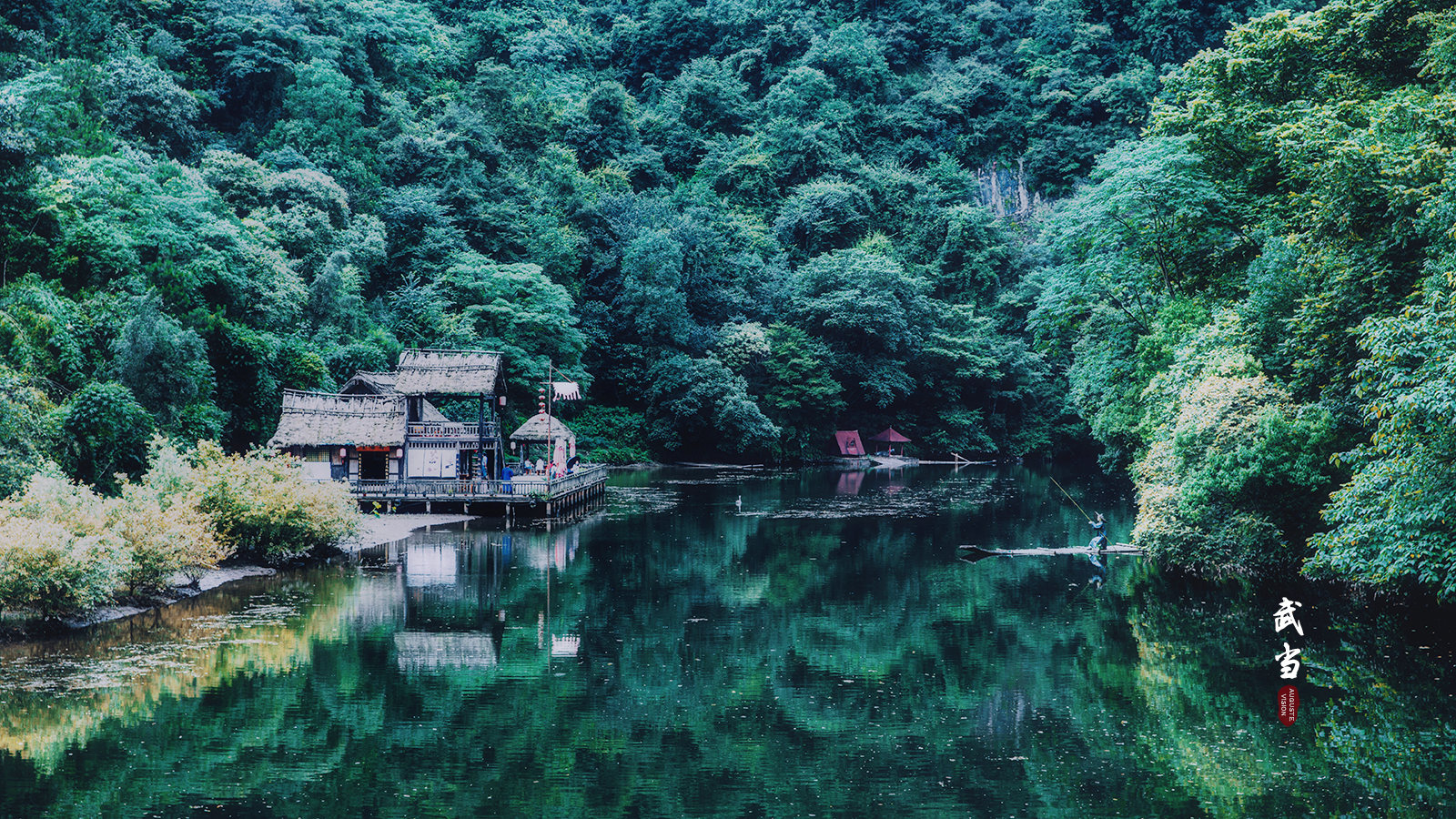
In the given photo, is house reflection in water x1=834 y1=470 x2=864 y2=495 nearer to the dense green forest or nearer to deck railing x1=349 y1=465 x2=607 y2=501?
the dense green forest

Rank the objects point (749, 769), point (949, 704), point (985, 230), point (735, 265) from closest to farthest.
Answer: point (749, 769) → point (949, 704) → point (735, 265) → point (985, 230)

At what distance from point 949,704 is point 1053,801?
3710mm

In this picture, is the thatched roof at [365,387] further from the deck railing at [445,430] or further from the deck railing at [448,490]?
the deck railing at [448,490]

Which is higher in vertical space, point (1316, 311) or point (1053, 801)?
point (1316, 311)

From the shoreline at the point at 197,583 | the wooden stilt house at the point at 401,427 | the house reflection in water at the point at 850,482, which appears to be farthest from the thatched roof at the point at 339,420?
the house reflection in water at the point at 850,482

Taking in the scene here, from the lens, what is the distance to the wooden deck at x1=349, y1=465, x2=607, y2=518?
36312mm

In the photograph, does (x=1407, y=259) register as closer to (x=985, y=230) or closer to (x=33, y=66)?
(x=33, y=66)

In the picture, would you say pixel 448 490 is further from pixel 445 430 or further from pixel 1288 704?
pixel 1288 704

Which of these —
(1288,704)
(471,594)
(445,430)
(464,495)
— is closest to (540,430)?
(445,430)

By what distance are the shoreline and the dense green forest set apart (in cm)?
402

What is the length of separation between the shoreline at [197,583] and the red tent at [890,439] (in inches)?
1484

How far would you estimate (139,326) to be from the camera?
104 feet

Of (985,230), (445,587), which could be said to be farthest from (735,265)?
(445,587)

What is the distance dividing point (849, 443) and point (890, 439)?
2.76 meters
